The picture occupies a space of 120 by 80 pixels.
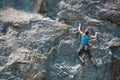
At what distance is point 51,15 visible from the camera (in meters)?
13.7

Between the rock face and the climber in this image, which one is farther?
the rock face

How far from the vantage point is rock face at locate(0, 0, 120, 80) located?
1266cm

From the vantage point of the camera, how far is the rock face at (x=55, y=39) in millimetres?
12664

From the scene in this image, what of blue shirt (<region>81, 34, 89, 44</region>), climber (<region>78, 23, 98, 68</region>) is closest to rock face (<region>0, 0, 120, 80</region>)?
climber (<region>78, 23, 98, 68</region>)

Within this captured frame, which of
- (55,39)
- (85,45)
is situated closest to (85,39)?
(85,45)

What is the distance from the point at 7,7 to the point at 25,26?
4.85 ft

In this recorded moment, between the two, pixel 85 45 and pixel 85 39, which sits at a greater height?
pixel 85 39

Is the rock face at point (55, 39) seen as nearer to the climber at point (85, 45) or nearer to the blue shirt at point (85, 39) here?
the climber at point (85, 45)

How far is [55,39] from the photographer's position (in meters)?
13.1

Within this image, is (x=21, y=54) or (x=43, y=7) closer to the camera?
(x=21, y=54)

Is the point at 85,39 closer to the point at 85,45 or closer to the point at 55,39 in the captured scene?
the point at 85,45

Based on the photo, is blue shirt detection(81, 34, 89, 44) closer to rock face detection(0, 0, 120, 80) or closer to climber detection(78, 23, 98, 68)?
climber detection(78, 23, 98, 68)


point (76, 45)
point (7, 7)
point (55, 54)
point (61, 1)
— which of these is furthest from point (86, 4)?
point (7, 7)

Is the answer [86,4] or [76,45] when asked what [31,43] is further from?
[86,4]
